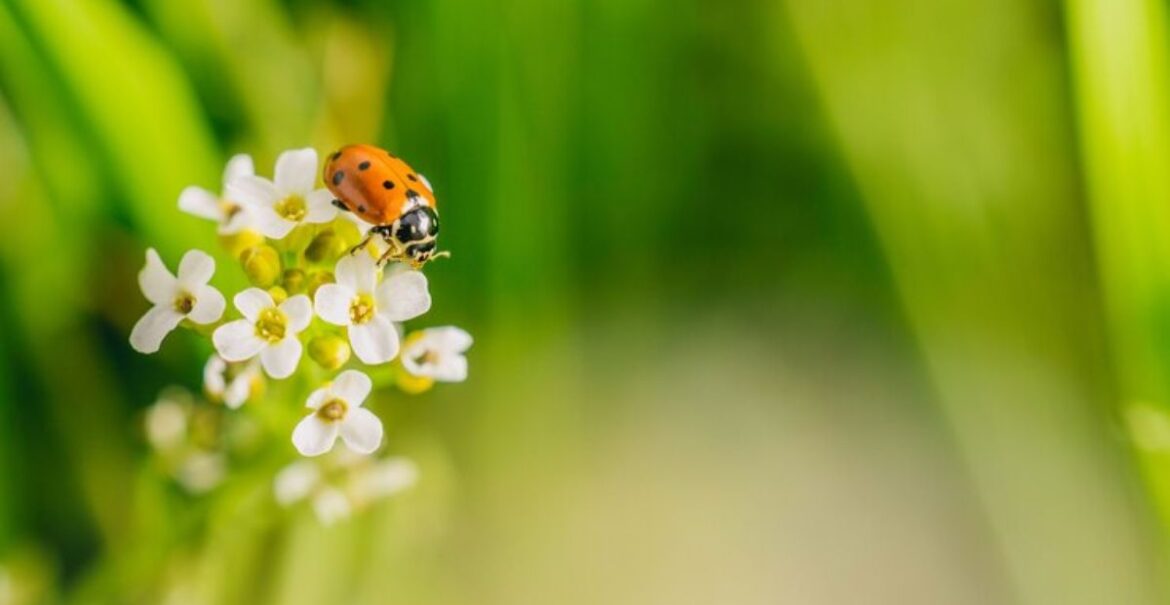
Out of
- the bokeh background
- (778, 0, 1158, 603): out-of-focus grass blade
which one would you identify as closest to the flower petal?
the bokeh background

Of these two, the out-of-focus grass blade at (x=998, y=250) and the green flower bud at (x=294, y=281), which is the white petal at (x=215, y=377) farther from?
the out-of-focus grass blade at (x=998, y=250)

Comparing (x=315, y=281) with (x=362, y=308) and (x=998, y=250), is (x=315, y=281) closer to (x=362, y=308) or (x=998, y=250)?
(x=362, y=308)

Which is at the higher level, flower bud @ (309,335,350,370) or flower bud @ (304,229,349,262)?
flower bud @ (304,229,349,262)

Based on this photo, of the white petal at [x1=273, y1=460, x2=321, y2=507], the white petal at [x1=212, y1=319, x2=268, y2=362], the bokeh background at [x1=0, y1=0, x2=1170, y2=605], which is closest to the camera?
the white petal at [x1=212, y1=319, x2=268, y2=362]

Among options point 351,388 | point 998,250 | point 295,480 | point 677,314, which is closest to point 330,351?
point 351,388

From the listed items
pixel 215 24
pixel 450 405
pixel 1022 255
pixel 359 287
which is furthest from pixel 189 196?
pixel 1022 255

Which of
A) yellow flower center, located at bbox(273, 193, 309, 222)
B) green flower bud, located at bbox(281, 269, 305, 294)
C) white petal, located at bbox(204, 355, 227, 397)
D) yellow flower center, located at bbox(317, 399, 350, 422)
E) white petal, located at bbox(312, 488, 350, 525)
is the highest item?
yellow flower center, located at bbox(273, 193, 309, 222)

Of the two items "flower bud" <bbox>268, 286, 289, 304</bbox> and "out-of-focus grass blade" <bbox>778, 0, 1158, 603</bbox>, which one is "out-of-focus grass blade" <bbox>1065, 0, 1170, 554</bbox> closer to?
"out-of-focus grass blade" <bbox>778, 0, 1158, 603</bbox>
